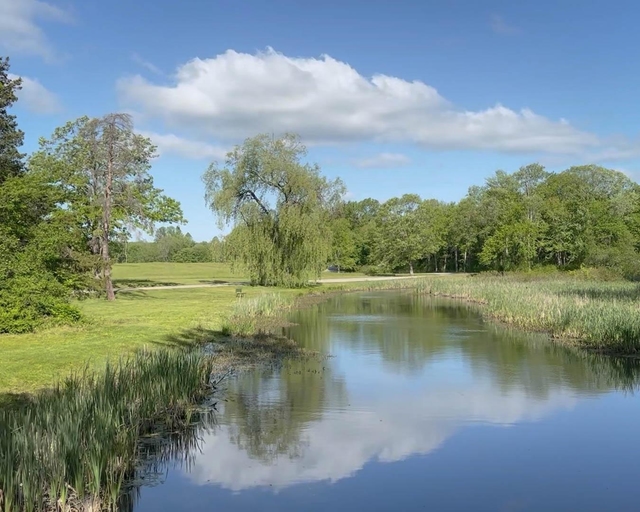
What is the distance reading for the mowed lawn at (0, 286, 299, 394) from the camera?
10953 mm

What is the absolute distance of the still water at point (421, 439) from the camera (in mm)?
7137

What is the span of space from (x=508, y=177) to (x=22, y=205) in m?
67.5

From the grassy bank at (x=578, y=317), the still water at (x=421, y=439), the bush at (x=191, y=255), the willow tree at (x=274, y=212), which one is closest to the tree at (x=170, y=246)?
the bush at (x=191, y=255)

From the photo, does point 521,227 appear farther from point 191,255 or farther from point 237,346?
point 191,255

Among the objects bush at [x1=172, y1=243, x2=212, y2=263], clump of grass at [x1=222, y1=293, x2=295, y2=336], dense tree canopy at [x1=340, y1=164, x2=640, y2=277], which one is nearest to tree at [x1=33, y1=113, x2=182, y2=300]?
clump of grass at [x1=222, y1=293, x2=295, y2=336]

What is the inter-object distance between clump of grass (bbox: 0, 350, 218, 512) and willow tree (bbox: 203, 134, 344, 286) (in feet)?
91.8

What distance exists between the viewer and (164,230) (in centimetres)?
14762

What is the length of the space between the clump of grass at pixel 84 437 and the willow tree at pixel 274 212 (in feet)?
91.8

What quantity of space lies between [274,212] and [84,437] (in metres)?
32.6

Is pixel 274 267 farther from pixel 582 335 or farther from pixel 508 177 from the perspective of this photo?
pixel 508 177

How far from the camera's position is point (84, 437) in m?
6.56

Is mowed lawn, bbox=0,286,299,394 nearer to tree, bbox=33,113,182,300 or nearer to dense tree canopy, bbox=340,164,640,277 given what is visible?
tree, bbox=33,113,182,300

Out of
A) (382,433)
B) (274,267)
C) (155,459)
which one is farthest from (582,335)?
(274,267)

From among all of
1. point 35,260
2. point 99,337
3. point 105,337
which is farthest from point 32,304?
point 105,337
